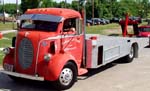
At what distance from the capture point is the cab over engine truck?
370 inches

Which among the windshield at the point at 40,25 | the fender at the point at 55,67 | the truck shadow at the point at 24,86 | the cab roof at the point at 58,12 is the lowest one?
the truck shadow at the point at 24,86

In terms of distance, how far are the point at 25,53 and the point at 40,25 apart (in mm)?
920

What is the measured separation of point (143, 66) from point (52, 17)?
5.10 metres

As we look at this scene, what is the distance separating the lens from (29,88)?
9867 mm

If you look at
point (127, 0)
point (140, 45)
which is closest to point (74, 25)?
point (140, 45)

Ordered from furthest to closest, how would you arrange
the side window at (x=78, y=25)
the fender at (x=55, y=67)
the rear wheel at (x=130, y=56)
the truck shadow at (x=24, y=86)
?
the rear wheel at (x=130, y=56)
the side window at (x=78, y=25)
the truck shadow at (x=24, y=86)
the fender at (x=55, y=67)

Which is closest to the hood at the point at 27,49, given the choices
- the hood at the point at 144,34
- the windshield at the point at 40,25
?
the windshield at the point at 40,25

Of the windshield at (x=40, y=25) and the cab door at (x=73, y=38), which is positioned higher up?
the windshield at (x=40, y=25)

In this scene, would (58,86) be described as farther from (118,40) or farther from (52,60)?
(118,40)

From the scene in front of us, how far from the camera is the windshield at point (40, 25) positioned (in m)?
9.88

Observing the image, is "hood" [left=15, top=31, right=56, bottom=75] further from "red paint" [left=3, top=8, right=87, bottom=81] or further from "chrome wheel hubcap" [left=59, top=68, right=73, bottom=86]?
"chrome wheel hubcap" [left=59, top=68, right=73, bottom=86]

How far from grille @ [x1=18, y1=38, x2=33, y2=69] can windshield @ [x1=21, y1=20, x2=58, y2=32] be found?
593 mm

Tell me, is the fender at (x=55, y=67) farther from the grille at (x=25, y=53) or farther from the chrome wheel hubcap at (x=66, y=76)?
the grille at (x=25, y=53)

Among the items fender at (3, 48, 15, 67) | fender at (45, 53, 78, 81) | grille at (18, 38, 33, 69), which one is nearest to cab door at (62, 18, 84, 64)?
fender at (45, 53, 78, 81)
